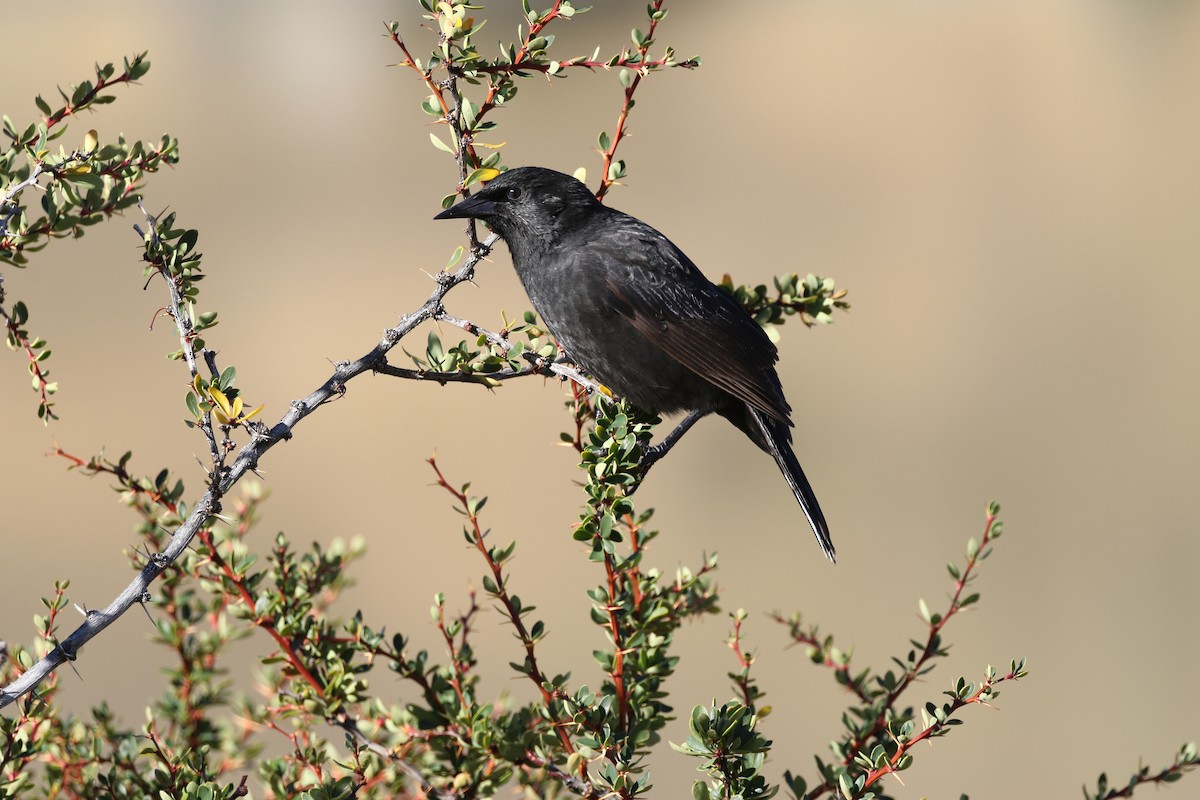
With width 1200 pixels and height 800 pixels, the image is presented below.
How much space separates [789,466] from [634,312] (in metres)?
0.78

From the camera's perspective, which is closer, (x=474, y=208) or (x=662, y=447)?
(x=474, y=208)

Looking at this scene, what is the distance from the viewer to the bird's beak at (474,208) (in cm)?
345

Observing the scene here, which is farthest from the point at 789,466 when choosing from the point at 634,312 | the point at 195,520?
the point at 195,520

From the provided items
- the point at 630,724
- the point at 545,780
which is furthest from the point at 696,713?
the point at 545,780

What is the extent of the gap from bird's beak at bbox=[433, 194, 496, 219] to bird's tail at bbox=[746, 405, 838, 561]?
1.12 metres

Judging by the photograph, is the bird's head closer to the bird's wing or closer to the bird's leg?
the bird's wing

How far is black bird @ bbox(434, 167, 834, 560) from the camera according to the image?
12.1ft

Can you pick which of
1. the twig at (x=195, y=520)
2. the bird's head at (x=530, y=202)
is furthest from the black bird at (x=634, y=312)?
the twig at (x=195, y=520)

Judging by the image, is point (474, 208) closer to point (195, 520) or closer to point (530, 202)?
point (530, 202)

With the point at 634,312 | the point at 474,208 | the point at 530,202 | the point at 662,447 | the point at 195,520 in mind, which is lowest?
the point at 195,520

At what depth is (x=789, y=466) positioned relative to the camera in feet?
12.9

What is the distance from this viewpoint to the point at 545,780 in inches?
101

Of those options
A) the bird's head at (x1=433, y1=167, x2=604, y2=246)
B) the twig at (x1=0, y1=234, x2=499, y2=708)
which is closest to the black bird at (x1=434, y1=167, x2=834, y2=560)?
the bird's head at (x1=433, y1=167, x2=604, y2=246)

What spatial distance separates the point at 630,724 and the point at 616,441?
66 cm
